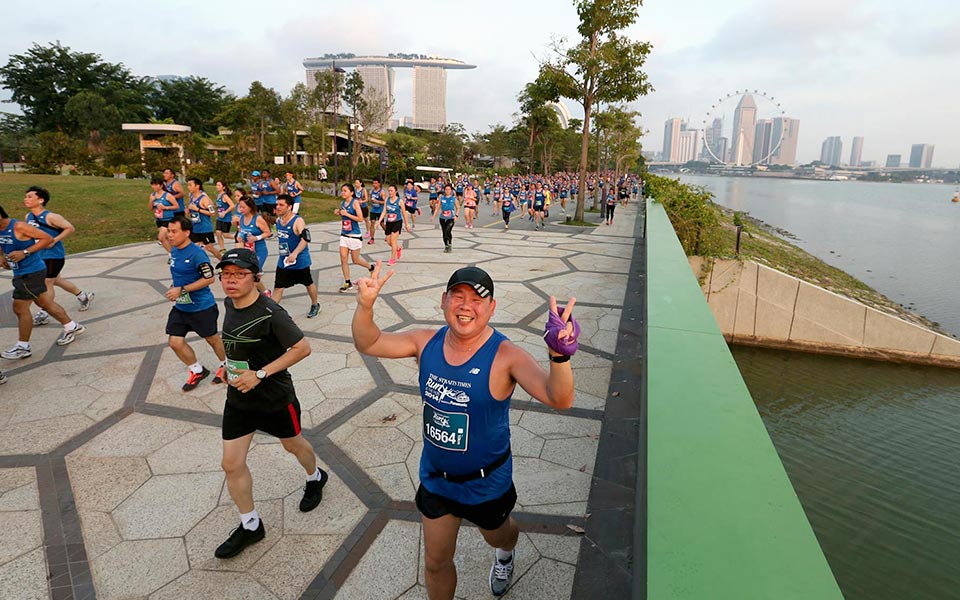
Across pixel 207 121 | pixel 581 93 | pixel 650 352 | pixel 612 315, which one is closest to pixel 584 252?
pixel 612 315

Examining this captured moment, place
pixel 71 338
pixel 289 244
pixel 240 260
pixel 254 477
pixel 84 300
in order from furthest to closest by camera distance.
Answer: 1. pixel 84 300
2. pixel 289 244
3. pixel 71 338
4. pixel 254 477
5. pixel 240 260

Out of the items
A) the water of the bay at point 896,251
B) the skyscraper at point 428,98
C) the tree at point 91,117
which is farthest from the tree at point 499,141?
the skyscraper at point 428,98

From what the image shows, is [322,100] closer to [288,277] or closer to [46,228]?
[46,228]

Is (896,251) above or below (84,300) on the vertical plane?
below

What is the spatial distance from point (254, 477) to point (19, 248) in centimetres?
424

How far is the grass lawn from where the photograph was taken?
45.4 ft

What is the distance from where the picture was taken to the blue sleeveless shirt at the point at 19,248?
17.8 feet

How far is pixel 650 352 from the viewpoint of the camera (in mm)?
3275

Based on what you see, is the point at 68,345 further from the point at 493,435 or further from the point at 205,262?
the point at 493,435

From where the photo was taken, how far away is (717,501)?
1823 millimetres

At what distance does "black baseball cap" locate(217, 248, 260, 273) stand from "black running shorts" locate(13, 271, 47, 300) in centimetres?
435

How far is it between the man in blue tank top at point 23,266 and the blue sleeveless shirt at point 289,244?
240 centimetres

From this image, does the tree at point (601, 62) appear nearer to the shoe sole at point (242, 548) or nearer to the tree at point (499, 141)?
the shoe sole at point (242, 548)

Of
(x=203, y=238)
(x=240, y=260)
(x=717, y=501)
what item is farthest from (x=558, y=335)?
(x=203, y=238)
